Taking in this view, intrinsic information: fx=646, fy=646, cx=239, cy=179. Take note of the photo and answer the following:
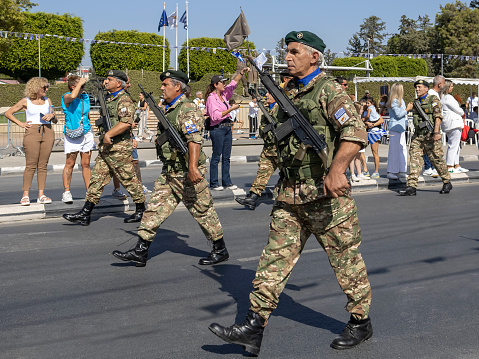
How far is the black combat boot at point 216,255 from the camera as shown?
20.8 feet

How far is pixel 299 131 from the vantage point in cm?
403

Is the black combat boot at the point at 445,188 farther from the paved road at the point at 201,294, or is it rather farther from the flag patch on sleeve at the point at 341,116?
the flag patch on sleeve at the point at 341,116

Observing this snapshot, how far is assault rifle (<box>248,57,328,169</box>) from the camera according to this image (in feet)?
13.1

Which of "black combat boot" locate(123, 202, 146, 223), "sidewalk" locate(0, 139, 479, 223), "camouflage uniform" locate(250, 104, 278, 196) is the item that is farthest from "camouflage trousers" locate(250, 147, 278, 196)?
"black combat boot" locate(123, 202, 146, 223)

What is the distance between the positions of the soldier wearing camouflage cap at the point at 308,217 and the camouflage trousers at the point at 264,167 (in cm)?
503

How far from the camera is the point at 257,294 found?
4008 millimetres

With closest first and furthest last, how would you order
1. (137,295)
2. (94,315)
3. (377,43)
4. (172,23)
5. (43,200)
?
(94,315) → (137,295) → (43,200) → (172,23) → (377,43)

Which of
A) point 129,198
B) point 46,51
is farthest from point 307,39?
point 46,51

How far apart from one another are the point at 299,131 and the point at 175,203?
2503 millimetres

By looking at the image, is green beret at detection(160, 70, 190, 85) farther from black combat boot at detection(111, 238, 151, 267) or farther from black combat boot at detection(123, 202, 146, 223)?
black combat boot at detection(123, 202, 146, 223)

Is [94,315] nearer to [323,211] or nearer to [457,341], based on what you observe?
[323,211]

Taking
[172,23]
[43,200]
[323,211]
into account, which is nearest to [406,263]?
[323,211]

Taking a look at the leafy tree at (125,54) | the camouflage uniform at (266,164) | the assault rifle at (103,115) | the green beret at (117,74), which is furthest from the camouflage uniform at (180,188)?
the leafy tree at (125,54)

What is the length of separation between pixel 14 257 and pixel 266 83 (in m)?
3.64
